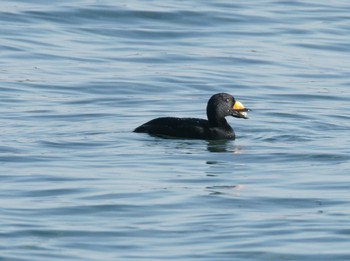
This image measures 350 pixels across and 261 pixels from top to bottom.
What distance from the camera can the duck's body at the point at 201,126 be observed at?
57.6 ft

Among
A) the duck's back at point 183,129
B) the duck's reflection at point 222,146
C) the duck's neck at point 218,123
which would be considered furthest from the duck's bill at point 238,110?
the duck's reflection at point 222,146

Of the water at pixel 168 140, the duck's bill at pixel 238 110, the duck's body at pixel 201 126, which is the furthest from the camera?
the duck's bill at pixel 238 110

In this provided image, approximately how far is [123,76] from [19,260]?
1186 centimetres

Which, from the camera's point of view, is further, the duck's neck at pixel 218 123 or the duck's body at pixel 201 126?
the duck's neck at pixel 218 123

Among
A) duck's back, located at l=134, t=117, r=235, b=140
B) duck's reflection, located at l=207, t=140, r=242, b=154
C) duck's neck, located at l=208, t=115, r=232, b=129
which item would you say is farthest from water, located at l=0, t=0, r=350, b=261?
duck's neck, located at l=208, t=115, r=232, b=129

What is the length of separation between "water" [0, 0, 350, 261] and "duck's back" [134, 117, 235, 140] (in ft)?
0.47

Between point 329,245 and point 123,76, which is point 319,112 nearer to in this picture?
point 123,76

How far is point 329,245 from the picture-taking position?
39.2ft

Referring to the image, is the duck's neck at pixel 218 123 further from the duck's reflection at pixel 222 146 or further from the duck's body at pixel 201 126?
the duck's reflection at pixel 222 146

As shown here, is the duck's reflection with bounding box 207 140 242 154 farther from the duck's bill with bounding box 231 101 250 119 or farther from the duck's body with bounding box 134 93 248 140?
the duck's bill with bounding box 231 101 250 119

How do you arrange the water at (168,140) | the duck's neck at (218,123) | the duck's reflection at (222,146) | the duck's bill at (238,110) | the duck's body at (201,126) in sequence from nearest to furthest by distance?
the water at (168,140) < the duck's reflection at (222,146) < the duck's body at (201,126) < the duck's neck at (218,123) < the duck's bill at (238,110)

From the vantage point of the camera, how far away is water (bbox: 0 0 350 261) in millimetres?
12273

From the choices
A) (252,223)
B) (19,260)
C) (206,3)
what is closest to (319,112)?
(252,223)

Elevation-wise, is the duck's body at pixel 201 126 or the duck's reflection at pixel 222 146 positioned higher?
the duck's body at pixel 201 126
